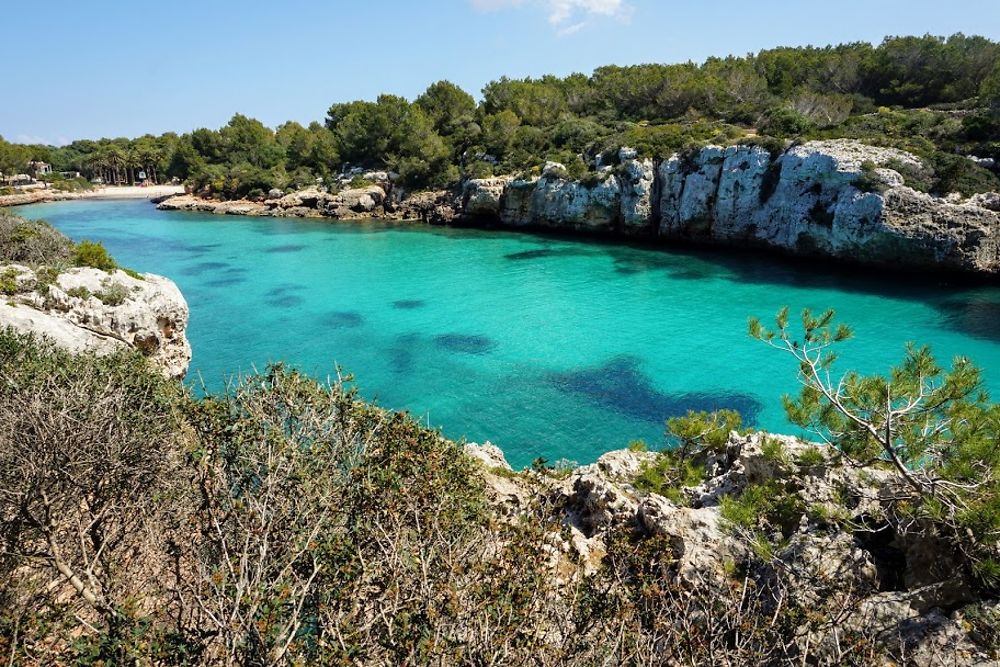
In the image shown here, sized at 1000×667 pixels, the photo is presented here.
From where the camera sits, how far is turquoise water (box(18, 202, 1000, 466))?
56.2 ft

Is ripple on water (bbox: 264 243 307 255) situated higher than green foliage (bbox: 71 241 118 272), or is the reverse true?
green foliage (bbox: 71 241 118 272)

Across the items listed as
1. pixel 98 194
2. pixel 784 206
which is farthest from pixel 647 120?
pixel 98 194

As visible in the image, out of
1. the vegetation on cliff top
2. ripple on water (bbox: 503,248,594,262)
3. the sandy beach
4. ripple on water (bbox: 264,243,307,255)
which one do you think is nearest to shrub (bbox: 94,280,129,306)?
the vegetation on cliff top

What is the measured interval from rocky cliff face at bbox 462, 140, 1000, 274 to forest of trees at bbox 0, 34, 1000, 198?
1747 millimetres

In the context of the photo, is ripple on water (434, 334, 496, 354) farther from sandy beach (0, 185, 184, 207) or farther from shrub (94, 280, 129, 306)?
sandy beach (0, 185, 184, 207)

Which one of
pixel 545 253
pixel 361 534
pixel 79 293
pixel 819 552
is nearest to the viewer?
pixel 819 552

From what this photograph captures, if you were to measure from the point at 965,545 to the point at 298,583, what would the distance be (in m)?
6.05

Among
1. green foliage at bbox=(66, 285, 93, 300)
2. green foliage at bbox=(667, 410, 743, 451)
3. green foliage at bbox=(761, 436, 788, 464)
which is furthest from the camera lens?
green foliage at bbox=(66, 285, 93, 300)

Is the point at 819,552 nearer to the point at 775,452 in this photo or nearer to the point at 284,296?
the point at 775,452

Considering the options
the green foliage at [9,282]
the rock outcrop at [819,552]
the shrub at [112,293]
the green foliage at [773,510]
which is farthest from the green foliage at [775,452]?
the green foliage at [9,282]

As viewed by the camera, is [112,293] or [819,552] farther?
[112,293]

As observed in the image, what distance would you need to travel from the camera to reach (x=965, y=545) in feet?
16.8

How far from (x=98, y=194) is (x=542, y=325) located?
83.9 metres

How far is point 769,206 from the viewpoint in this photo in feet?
114
